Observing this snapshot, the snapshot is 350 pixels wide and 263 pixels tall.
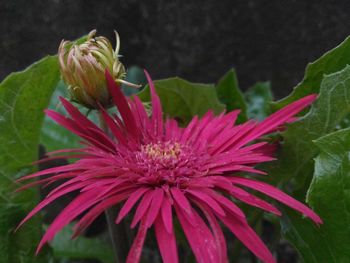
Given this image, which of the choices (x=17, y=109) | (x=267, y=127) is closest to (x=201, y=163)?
(x=267, y=127)

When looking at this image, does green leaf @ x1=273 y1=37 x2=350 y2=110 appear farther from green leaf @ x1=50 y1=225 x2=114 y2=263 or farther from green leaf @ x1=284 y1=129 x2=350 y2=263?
green leaf @ x1=50 y1=225 x2=114 y2=263

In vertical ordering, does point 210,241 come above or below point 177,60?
below

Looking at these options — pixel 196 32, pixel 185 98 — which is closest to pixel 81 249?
pixel 185 98

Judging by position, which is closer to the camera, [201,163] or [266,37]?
[201,163]

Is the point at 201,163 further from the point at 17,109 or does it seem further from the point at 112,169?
the point at 17,109

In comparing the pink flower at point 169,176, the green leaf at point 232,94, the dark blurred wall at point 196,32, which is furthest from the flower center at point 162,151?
the dark blurred wall at point 196,32

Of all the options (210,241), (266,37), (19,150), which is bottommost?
(210,241)

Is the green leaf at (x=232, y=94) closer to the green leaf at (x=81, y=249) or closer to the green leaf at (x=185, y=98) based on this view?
the green leaf at (x=185, y=98)

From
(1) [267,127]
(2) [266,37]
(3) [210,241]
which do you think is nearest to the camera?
(3) [210,241]
